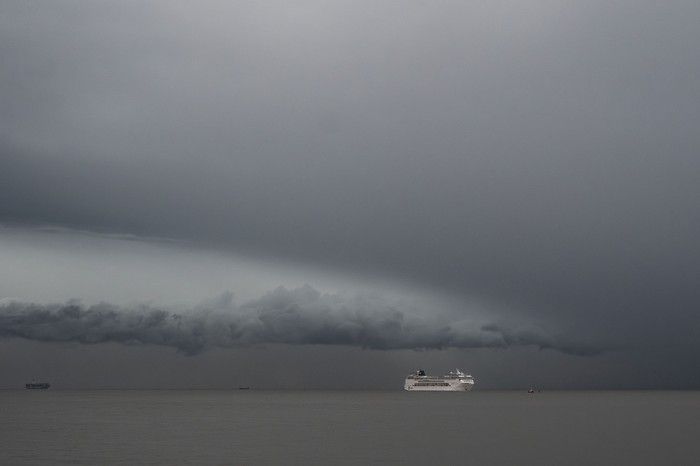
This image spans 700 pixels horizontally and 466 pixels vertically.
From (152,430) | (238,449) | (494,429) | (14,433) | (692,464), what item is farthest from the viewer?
(494,429)

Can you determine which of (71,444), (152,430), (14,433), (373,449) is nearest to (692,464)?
(373,449)

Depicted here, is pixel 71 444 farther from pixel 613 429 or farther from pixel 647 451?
pixel 613 429

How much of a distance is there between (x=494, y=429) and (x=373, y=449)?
4768 cm

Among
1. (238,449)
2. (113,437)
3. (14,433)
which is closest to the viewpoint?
(238,449)

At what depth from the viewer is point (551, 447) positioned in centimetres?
9281

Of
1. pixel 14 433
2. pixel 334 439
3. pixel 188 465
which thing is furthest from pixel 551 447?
pixel 14 433

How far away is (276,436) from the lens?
111 m

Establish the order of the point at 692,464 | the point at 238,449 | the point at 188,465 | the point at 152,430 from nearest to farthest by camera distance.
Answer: the point at 188,465 < the point at 692,464 < the point at 238,449 < the point at 152,430

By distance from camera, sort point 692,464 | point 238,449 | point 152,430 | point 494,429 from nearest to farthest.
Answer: point 692,464 → point 238,449 → point 152,430 → point 494,429

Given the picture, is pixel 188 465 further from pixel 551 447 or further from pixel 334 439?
pixel 551 447

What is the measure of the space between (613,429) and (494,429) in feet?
66.6

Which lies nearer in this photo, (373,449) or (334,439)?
(373,449)

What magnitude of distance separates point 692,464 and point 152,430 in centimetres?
8012

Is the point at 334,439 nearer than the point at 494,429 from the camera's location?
Yes
